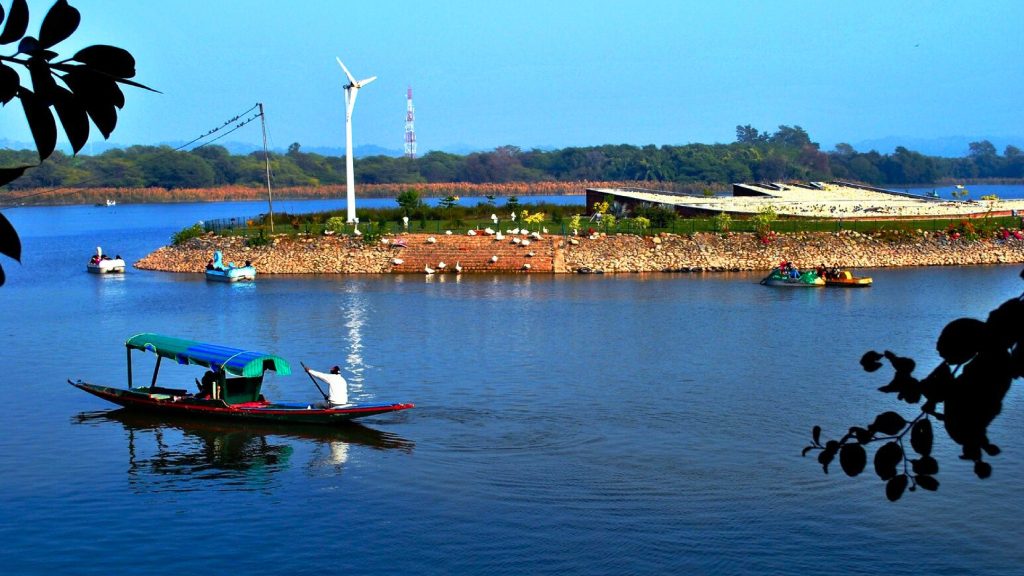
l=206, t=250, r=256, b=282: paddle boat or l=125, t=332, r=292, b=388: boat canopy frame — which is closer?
l=125, t=332, r=292, b=388: boat canopy frame

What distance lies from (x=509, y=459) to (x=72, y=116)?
18713mm

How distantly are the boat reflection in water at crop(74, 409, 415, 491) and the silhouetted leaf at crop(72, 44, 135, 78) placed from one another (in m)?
17.8

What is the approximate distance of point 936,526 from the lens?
18.2 metres

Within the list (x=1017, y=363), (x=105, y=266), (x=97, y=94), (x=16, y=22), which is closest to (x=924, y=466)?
(x=1017, y=363)

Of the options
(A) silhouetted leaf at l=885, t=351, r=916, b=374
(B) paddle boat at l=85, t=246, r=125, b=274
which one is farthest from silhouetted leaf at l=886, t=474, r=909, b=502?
(B) paddle boat at l=85, t=246, r=125, b=274

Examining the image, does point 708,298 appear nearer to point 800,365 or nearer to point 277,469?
point 800,365

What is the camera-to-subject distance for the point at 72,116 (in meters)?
3.75

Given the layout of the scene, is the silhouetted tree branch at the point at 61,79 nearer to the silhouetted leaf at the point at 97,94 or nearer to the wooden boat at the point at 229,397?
the silhouetted leaf at the point at 97,94

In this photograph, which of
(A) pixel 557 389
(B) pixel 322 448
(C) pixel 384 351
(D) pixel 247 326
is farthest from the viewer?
(D) pixel 247 326

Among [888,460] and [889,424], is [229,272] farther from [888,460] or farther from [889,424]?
[888,460]

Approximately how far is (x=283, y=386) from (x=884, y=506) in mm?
15686

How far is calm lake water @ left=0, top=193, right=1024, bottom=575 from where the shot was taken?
1725cm

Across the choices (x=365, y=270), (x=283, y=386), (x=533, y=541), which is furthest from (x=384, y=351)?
(x=365, y=270)

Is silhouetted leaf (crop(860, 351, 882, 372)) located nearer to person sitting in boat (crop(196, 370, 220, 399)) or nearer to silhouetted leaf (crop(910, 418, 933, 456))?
silhouetted leaf (crop(910, 418, 933, 456))
